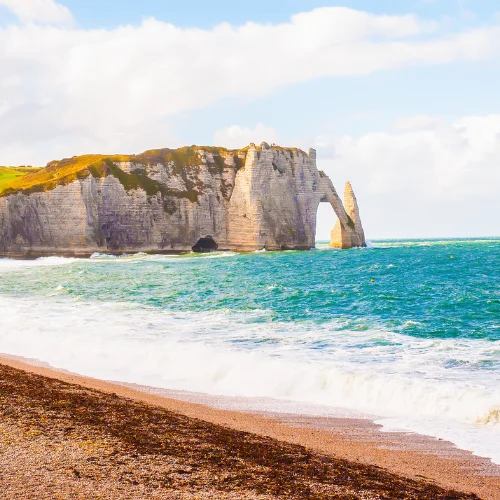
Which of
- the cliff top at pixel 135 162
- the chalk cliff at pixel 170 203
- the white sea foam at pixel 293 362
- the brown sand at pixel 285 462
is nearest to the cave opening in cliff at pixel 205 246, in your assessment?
the chalk cliff at pixel 170 203

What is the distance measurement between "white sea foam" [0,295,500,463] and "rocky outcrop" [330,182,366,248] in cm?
10167

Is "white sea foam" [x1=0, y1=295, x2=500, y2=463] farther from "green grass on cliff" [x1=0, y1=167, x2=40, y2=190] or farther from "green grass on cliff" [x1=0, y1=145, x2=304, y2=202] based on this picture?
"green grass on cliff" [x1=0, y1=167, x2=40, y2=190]

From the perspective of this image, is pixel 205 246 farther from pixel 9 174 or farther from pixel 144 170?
pixel 9 174

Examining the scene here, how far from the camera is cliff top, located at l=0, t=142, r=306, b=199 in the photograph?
360ft

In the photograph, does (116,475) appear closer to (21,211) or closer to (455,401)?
(455,401)

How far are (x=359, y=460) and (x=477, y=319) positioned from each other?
19.5 metres

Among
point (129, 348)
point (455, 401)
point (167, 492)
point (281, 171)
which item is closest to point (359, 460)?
point (167, 492)

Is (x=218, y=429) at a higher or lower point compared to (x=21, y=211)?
lower

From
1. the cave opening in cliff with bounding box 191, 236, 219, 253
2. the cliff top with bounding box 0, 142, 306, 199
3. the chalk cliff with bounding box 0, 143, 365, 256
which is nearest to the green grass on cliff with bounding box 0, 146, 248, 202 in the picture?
the cliff top with bounding box 0, 142, 306, 199

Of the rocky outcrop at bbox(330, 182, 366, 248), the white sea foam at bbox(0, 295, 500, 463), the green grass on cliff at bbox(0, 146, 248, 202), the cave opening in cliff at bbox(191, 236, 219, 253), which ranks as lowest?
the white sea foam at bbox(0, 295, 500, 463)

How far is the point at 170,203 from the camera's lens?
374 feet

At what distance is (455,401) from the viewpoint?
14828mm

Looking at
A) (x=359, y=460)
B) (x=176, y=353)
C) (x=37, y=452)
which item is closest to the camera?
(x=37, y=452)

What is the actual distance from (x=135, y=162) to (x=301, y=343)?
9738 cm
